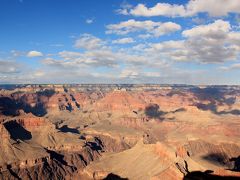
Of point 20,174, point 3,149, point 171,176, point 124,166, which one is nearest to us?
point 171,176

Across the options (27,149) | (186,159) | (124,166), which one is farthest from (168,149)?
(27,149)

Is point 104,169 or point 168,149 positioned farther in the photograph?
point 104,169

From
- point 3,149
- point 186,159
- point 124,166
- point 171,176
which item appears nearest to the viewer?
point 171,176

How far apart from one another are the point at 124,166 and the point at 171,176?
42.9 meters

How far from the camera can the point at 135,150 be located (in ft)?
586

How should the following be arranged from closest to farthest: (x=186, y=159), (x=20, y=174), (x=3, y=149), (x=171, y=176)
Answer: (x=171, y=176) → (x=186, y=159) → (x=20, y=174) → (x=3, y=149)

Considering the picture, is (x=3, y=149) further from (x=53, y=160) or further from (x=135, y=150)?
(x=135, y=150)

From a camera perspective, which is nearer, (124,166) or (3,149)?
(124,166)

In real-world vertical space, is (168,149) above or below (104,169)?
above

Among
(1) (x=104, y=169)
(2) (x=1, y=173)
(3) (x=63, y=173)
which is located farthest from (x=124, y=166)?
(2) (x=1, y=173)

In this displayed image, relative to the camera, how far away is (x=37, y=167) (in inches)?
7338

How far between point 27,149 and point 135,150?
5563cm

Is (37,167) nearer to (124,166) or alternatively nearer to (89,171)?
(89,171)

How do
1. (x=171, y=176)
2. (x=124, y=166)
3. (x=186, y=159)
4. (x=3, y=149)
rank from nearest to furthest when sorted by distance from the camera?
(x=171, y=176) < (x=186, y=159) < (x=124, y=166) < (x=3, y=149)
